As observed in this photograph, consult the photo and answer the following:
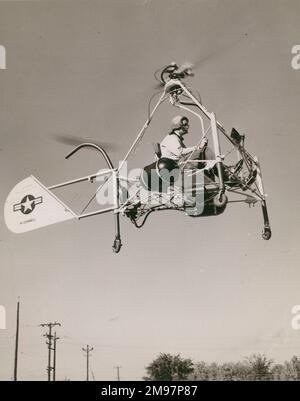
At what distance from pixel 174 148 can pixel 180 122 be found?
0.35 metres

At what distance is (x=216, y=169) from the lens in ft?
19.4

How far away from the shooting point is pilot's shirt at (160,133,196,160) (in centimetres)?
602

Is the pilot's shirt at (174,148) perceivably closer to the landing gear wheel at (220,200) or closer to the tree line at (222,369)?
the landing gear wheel at (220,200)

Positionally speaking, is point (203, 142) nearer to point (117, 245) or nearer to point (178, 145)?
point (178, 145)

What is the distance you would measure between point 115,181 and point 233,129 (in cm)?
166

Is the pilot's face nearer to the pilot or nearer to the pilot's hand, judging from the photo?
the pilot

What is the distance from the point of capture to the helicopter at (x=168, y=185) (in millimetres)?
5965

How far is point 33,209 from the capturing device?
24.0 ft

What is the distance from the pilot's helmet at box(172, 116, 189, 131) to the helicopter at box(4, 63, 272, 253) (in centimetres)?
20

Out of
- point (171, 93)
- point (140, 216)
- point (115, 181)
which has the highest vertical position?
A: point (171, 93)
